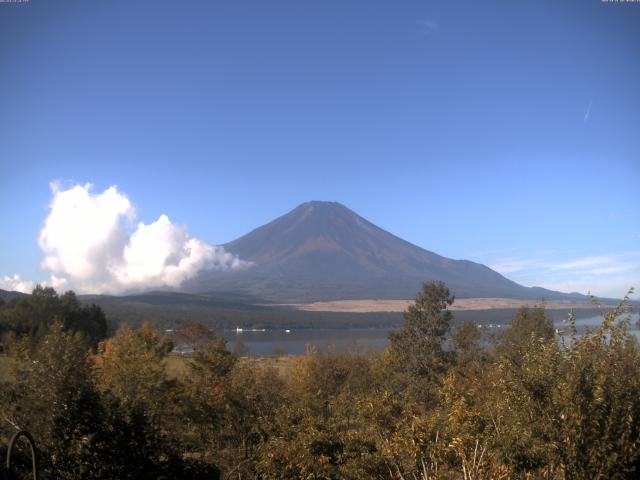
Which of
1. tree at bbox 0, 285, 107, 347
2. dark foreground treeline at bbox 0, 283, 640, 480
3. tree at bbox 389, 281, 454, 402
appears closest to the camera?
dark foreground treeline at bbox 0, 283, 640, 480

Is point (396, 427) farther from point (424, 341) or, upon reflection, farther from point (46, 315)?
point (46, 315)

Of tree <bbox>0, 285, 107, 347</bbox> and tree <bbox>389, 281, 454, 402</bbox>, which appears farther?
tree <bbox>0, 285, 107, 347</bbox>

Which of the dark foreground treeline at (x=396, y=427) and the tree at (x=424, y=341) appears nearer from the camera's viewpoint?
the dark foreground treeline at (x=396, y=427)

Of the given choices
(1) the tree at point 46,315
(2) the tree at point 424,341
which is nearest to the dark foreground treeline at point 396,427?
(2) the tree at point 424,341

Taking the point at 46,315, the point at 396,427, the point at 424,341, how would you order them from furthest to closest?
the point at 46,315
the point at 424,341
the point at 396,427

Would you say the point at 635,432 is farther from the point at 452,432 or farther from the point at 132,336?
the point at 132,336

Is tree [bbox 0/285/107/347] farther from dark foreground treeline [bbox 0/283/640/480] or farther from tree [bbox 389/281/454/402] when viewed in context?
dark foreground treeline [bbox 0/283/640/480]

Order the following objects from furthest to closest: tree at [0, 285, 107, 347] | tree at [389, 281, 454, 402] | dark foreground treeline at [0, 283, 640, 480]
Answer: tree at [0, 285, 107, 347] → tree at [389, 281, 454, 402] → dark foreground treeline at [0, 283, 640, 480]

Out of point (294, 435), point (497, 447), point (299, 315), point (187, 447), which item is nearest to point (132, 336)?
point (187, 447)

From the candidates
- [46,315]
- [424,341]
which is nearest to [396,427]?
[424,341]

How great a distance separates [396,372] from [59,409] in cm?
2476

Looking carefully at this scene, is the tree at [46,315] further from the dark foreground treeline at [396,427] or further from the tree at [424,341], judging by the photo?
the dark foreground treeline at [396,427]

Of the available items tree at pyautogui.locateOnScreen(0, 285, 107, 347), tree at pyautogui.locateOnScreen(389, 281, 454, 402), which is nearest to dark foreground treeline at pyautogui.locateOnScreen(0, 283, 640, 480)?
tree at pyautogui.locateOnScreen(389, 281, 454, 402)

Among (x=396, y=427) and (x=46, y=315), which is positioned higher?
(x=396, y=427)
